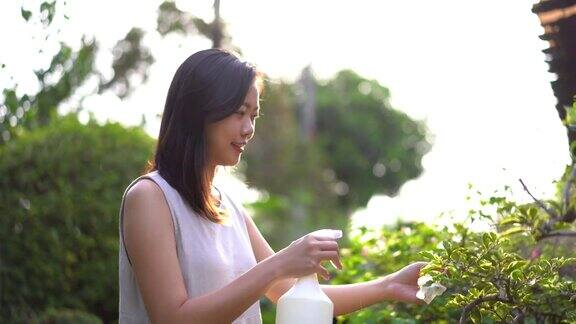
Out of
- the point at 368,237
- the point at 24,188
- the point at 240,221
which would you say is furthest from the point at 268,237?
the point at 240,221

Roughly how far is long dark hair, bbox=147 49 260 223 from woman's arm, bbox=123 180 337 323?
5.4 inches

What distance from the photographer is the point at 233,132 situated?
2.87 m

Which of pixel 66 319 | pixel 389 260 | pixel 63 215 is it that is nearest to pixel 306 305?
pixel 389 260

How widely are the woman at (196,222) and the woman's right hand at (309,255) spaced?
0.14 metres

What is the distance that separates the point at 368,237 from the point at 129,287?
1807 millimetres

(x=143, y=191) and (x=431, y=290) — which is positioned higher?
(x=143, y=191)

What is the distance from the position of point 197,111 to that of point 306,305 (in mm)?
682

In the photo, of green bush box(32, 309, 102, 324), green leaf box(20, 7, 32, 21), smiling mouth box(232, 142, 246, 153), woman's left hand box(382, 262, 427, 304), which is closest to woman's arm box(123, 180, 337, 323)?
smiling mouth box(232, 142, 246, 153)

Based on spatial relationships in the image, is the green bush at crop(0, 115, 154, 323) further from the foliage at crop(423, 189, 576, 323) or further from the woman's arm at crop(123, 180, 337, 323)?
the foliage at crop(423, 189, 576, 323)

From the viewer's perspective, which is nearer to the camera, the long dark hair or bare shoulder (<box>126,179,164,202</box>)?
bare shoulder (<box>126,179,164,202</box>)

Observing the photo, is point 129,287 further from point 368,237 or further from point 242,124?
point 368,237

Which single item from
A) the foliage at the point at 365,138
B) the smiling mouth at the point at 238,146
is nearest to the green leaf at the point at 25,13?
the smiling mouth at the point at 238,146

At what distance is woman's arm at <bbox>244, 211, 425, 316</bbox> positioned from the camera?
2.88 m

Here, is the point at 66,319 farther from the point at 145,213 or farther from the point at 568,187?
the point at 568,187
